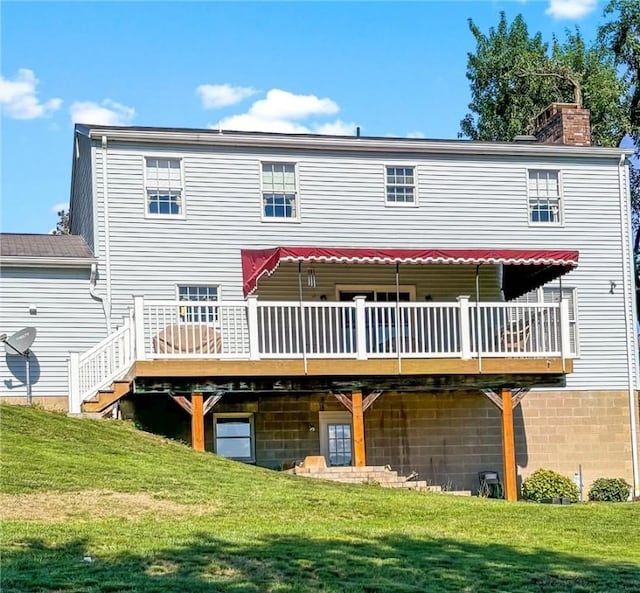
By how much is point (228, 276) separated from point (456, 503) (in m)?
8.49

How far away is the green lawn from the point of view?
9234mm

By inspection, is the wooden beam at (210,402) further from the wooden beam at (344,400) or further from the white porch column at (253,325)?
the wooden beam at (344,400)

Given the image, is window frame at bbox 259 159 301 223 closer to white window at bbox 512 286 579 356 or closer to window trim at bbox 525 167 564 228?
white window at bbox 512 286 579 356

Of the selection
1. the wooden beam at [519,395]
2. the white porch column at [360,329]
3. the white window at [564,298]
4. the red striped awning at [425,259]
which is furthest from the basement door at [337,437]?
the white window at [564,298]

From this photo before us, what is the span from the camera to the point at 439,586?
9.34m

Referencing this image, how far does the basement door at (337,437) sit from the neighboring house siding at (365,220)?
279 centimetres

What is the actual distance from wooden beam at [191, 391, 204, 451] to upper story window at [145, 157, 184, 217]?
451 centimetres

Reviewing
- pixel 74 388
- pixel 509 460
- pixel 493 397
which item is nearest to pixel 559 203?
pixel 493 397

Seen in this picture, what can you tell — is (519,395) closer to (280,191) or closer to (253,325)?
(253,325)

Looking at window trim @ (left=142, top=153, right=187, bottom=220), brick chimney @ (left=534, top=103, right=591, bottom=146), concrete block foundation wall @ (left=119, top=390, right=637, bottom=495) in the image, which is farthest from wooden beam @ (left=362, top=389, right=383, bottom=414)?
brick chimney @ (left=534, top=103, right=591, bottom=146)

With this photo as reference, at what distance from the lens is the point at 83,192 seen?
23.6 m

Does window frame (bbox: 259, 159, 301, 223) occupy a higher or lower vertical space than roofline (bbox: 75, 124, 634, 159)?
lower

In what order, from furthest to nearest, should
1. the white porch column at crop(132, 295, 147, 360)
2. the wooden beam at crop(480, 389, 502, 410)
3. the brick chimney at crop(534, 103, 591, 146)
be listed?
the brick chimney at crop(534, 103, 591, 146), the wooden beam at crop(480, 389, 502, 410), the white porch column at crop(132, 295, 147, 360)

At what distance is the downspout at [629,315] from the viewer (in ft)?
76.8
